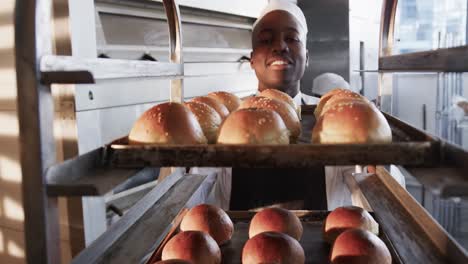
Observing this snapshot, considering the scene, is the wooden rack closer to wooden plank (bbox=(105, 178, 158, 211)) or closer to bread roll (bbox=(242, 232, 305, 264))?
bread roll (bbox=(242, 232, 305, 264))

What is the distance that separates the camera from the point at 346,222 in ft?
4.15

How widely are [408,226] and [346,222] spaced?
0.58 feet

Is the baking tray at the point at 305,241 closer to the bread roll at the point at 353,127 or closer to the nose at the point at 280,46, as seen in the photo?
the bread roll at the point at 353,127

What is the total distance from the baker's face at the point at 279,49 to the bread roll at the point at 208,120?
1164 mm

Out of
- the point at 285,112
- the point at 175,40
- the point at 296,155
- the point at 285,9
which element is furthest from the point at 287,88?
the point at 296,155

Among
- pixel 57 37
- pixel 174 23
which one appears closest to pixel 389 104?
pixel 174 23

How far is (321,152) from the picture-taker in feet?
2.68

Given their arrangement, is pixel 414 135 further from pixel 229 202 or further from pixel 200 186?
pixel 229 202

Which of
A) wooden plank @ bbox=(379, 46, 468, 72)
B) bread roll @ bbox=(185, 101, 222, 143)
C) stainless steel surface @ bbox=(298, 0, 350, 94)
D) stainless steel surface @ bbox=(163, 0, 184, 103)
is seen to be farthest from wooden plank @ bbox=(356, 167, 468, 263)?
stainless steel surface @ bbox=(298, 0, 350, 94)

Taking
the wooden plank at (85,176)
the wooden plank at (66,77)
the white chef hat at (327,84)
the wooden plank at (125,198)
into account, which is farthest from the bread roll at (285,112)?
the white chef hat at (327,84)

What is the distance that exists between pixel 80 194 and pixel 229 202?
59.1 inches

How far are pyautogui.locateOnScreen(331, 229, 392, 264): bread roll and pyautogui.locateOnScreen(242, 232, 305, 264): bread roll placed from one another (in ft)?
0.31

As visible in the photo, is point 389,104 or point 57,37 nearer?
point 389,104

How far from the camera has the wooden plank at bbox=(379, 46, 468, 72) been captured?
2.35ft
